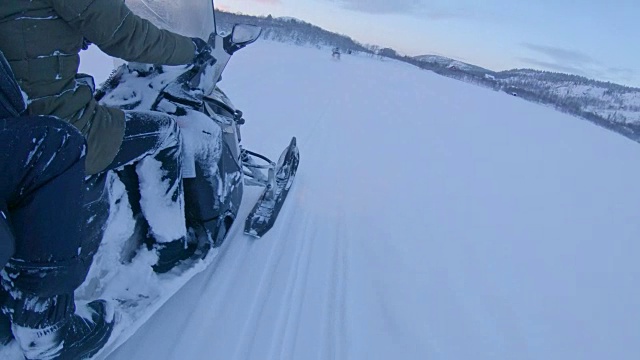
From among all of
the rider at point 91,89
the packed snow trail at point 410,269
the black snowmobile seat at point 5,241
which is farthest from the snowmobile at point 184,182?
the black snowmobile seat at point 5,241

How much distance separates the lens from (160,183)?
1996 millimetres

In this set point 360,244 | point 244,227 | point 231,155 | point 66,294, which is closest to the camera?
point 66,294

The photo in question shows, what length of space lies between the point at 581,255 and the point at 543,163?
4.26 metres

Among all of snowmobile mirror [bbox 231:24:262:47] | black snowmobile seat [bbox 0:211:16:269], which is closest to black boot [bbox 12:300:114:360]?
black snowmobile seat [bbox 0:211:16:269]

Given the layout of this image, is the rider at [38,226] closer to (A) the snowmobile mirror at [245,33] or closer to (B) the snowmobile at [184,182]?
(B) the snowmobile at [184,182]

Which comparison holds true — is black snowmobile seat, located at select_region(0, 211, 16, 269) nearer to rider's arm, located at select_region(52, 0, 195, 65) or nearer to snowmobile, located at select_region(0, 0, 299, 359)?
snowmobile, located at select_region(0, 0, 299, 359)

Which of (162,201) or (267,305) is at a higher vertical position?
(162,201)

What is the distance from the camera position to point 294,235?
10.1 feet

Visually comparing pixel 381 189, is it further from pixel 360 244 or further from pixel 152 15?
pixel 152 15

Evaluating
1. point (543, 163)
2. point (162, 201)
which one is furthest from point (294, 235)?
point (543, 163)

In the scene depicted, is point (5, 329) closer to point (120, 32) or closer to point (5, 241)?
point (5, 241)

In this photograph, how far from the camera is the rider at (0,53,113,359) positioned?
43.8 inches

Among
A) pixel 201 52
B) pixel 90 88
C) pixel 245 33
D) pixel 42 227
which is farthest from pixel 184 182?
pixel 42 227

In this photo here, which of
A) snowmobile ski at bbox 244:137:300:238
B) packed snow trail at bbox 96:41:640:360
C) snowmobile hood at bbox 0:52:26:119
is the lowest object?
packed snow trail at bbox 96:41:640:360
